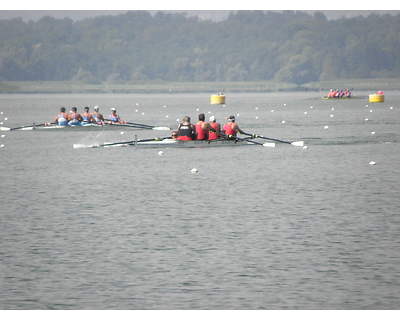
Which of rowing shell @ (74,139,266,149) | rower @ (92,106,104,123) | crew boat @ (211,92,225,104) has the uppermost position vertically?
rower @ (92,106,104,123)

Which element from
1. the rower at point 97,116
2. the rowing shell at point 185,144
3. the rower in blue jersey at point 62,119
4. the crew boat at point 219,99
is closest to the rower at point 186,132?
the rowing shell at point 185,144

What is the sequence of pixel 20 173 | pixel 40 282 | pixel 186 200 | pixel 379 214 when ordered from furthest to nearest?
1. pixel 20 173
2. pixel 186 200
3. pixel 379 214
4. pixel 40 282

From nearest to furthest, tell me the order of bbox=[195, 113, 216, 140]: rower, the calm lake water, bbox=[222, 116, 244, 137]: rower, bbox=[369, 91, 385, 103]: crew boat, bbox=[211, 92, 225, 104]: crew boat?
1. the calm lake water
2. bbox=[195, 113, 216, 140]: rower
3. bbox=[222, 116, 244, 137]: rower
4. bbox=[369, 91, 385, 103]: crew boat
5. bbox=[211, 92, 225, 104]: crew boat

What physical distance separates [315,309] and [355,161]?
18564mm

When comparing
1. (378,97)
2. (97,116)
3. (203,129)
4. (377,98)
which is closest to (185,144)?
(203,129)

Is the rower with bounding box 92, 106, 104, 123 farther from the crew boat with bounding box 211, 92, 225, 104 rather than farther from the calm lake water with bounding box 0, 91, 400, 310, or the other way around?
the crew boat with bounding box 211, 92, 225, 104

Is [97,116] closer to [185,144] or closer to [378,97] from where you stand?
[185,144]

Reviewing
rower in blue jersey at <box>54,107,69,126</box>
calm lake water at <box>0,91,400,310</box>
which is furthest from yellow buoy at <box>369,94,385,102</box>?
calm lake water at <box>0,91,400,310</box>

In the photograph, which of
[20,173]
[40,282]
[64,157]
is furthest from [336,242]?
[64,157]

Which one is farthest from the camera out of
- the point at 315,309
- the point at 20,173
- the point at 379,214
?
the point at 20,173

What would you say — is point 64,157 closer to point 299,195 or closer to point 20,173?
point 20,173

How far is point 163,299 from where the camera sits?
38.0 feet

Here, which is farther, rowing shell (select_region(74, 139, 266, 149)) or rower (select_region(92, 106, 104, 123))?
rower (select_region(92, 106, 104, 123))

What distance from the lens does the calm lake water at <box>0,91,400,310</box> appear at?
11828 millimetres
